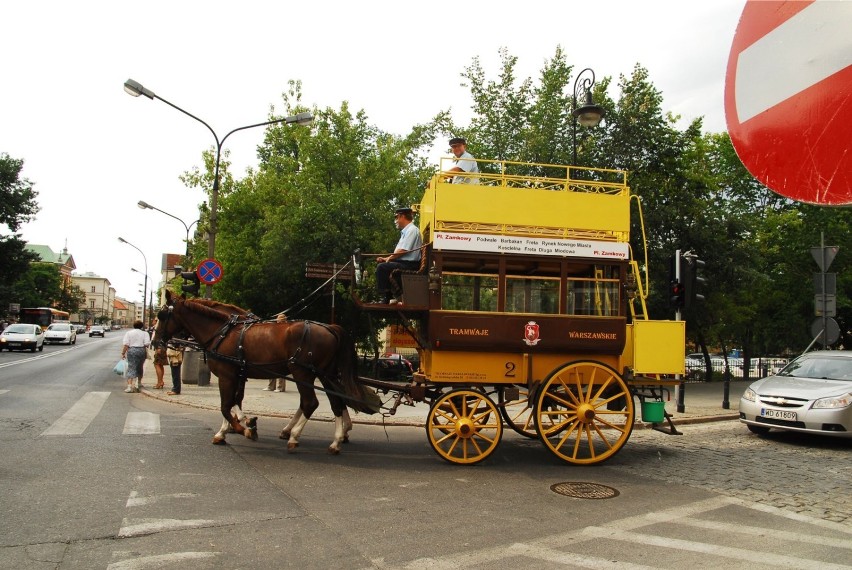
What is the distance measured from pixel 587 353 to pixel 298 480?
4.09 meters

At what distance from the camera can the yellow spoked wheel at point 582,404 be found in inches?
308

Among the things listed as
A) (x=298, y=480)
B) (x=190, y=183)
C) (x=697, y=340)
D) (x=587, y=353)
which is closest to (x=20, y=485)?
(x=298, y=480)

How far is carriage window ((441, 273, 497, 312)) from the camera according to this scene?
312 inches

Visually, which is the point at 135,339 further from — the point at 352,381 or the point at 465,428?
the point at 465,428

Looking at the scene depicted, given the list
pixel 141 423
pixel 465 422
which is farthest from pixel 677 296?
pixel 141 423

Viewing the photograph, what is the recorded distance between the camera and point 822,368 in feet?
36.7

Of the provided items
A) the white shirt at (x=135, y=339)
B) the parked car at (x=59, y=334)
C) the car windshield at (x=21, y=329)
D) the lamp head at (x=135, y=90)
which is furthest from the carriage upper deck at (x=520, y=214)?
the parked car at (x=59, y=334)

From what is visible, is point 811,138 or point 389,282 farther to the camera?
point 389,282

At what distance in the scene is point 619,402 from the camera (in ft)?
26.8

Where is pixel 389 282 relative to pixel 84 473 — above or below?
above

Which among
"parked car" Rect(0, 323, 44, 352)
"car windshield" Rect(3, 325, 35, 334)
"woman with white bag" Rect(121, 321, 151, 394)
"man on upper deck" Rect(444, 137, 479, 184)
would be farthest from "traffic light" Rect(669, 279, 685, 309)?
"car windshield" Rect(3, 325, 35, 334)

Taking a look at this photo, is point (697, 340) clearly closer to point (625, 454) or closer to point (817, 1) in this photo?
point (625, 454)

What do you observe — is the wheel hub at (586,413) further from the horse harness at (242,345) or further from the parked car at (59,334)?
the parked car at (59,334)

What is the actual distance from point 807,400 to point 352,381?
7546 mm
